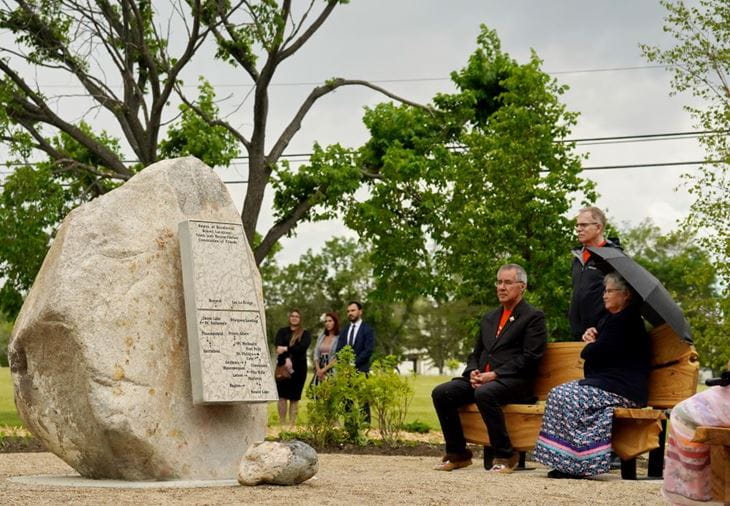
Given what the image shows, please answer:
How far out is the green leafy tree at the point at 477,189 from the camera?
1805 cm

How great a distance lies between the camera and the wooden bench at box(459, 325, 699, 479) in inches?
350

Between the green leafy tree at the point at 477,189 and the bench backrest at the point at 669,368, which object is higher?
the green leafy tree at the point at 477,189

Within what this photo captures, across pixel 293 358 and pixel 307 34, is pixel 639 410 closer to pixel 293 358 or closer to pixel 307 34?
pixel 293 358

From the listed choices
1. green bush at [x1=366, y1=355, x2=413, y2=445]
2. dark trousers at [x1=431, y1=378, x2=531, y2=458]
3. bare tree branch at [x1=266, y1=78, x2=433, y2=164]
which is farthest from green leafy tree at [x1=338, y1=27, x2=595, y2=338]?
dark trousers at [x1=431, y1=378, x2=531, y2=458]

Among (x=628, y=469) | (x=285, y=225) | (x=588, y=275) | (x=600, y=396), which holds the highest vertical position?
(x=285, y=225)

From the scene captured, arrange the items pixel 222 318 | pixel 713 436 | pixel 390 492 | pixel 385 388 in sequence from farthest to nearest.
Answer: pixel 385 388 < pixel 222 318 < pixel 390 492 < pixel 713 436

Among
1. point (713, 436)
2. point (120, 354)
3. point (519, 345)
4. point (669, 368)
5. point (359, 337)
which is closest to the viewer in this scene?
point (713, 436)

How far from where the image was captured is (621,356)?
8.97 meters

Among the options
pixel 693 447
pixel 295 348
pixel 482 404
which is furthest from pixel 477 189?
pixel 693 447

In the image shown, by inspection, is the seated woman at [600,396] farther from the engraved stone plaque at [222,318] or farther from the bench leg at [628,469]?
the engraved stone plaque at [222,318]

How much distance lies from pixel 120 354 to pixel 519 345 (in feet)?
12.0

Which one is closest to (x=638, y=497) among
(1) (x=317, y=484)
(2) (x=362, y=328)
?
(1) (x=317, y=484)

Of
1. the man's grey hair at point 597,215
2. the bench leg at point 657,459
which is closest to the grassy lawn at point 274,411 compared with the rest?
the man's grey hair at point 597,215

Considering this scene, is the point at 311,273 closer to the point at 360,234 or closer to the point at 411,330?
the point at 411,330
